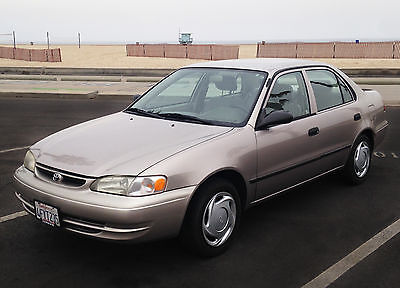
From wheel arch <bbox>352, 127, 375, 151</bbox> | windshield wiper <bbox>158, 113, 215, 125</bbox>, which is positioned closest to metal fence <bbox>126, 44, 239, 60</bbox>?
wheel arch <bbox>352, 127, 375, 151</bbox>

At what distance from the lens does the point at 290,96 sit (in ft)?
14.9

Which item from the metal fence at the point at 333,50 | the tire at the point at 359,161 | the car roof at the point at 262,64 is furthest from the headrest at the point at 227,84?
the metal fence at the point at 333,50

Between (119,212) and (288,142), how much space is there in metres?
1.81

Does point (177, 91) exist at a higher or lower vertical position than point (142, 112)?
higher

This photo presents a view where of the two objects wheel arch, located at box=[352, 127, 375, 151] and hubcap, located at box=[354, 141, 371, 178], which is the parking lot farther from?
wheel arch, located at box=[352, 127, 375, 151]

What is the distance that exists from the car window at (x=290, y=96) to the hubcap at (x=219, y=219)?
100 cm

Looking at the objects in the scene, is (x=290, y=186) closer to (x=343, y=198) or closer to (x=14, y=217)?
(x=343, y=198)

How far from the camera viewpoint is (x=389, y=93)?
46.4 ft

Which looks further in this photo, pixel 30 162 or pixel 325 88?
pixel 325 88

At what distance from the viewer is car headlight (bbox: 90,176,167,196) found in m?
3.24

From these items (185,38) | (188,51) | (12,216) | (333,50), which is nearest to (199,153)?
(12,216)

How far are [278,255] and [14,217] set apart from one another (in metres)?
2.68

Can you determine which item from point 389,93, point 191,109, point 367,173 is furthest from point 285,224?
point 389,93

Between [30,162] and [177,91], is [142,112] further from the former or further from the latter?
[30,162]
